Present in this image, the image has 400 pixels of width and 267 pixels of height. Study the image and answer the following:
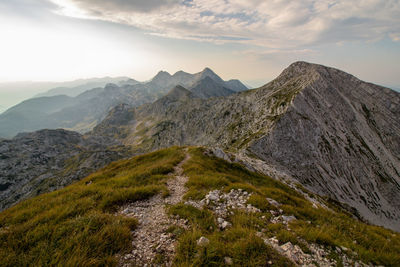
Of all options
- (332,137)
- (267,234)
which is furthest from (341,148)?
(267,234)

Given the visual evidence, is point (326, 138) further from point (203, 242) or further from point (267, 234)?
point (203, 242)

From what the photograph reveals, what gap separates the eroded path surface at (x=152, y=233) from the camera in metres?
5.00

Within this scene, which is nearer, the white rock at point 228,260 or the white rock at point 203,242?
the white rock at point 228,260

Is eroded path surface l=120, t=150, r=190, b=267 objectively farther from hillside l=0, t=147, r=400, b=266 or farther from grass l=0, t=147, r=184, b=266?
grass l=0, t=147, r=184, b=266

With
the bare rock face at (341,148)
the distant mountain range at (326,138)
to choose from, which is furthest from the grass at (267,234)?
the bare rock face at (341,148)

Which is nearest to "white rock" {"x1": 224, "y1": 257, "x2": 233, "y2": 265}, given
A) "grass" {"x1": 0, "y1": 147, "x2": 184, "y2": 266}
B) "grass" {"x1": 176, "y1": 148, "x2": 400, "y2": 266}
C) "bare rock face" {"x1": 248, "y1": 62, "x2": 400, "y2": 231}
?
"grass" {"x1": 176, "y1": 148, "x2": 400, "y2": 266}

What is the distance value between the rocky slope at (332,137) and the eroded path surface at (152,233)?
148ft

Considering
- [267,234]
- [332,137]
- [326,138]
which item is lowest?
[326,138]

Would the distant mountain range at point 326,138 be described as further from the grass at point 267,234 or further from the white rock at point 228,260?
the white rock at point 228,260

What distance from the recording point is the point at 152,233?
6.36 m

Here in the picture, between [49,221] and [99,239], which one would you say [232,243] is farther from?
[49,221]

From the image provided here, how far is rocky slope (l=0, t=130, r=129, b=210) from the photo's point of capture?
4689 inches

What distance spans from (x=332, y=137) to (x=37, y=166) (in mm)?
240166

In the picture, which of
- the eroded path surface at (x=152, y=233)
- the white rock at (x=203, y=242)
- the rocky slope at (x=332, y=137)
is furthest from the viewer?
the rocky slope at (x=332, y=137)
